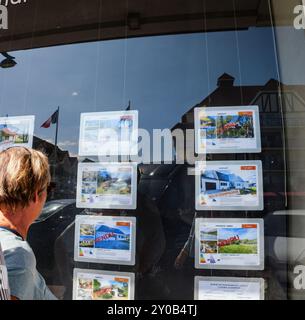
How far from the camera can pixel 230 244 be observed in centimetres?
166

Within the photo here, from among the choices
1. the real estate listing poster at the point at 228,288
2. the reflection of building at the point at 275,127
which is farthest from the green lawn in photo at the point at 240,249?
the reflection of building at the point at 275,127

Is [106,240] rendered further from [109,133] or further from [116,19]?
[116,19]

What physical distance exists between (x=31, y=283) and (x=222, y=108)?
1338mm

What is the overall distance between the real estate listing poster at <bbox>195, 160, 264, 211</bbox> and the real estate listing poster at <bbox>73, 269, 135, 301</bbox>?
0.60 m

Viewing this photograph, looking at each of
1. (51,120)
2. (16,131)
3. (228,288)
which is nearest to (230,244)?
(228,288)

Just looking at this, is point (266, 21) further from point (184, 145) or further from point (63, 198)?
point (63, 198)

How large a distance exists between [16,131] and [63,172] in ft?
1.42

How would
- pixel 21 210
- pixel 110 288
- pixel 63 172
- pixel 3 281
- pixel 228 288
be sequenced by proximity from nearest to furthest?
pixel 3 281, pixel 21 210, pixel 228 288, pixel 110 288, pixel 63 172

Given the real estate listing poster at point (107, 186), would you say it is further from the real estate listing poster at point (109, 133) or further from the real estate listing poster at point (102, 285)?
the real estate listing poster at point (102, 285)

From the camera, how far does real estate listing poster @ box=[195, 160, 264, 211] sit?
168 cm

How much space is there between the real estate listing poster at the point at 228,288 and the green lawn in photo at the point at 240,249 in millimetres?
146

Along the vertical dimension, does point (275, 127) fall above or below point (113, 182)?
above

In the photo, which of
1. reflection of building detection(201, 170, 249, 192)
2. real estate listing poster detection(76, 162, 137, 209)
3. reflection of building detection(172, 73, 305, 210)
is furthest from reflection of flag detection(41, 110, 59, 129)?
reflection of building detection(201, 170, 249, 192)

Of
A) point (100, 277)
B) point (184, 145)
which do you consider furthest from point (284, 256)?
point (100, 277)
